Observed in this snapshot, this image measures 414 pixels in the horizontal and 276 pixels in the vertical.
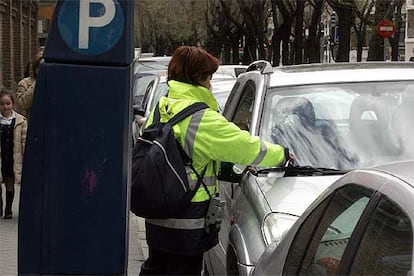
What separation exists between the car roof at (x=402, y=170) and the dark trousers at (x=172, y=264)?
208 cm

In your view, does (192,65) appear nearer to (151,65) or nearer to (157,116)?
(157,116)

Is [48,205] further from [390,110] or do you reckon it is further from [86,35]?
[390,110]

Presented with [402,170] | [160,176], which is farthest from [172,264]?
[402,170]

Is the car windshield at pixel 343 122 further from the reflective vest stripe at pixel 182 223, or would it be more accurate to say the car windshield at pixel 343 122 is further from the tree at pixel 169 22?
the tree at pixel 169 22

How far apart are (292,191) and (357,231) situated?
2.04m

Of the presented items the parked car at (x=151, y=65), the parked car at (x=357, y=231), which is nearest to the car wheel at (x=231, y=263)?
the parked car at (x=357, y=231)

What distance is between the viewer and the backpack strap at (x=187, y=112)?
495 cm

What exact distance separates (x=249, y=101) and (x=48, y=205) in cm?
300

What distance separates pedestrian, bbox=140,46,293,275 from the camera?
4.90 meters

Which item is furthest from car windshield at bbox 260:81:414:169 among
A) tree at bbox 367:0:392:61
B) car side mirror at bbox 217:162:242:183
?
tree at bbox 367:0:392:61

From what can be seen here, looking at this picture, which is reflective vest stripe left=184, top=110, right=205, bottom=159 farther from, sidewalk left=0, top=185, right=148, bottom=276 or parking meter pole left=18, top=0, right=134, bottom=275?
sidewalk left=0, top=185, right=148, bottom=276

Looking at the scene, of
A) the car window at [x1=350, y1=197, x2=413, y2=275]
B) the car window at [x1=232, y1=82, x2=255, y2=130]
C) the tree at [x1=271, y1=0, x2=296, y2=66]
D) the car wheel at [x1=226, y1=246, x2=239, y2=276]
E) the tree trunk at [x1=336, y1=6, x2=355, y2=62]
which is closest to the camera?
the car window at [x1=350, y1=197, x2=413, y2=275]

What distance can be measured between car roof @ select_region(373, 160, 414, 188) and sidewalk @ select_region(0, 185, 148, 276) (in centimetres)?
458

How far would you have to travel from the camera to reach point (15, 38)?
32.5 meters
